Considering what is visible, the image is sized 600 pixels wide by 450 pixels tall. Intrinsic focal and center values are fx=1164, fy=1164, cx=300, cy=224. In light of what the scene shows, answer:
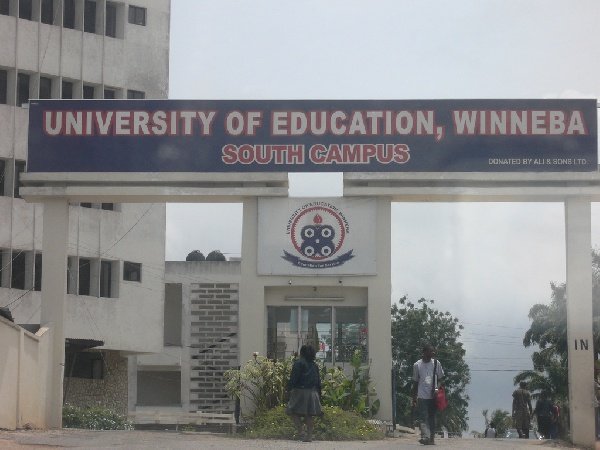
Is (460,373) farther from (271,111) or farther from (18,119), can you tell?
(271,111)

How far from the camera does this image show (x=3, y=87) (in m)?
41.3

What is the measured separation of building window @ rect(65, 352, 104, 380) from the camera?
4328 centimetres

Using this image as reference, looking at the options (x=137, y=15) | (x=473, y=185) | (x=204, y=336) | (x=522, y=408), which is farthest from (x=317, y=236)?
(x=204, y=336)

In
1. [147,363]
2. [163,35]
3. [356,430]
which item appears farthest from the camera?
[147,363]

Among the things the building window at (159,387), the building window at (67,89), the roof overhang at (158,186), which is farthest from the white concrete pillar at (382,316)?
the building window at (159,387)

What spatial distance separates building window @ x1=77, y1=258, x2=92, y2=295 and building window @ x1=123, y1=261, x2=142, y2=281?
1.67m

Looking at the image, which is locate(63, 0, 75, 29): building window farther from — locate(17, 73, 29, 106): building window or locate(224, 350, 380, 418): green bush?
locate(224, 350, 380, 418): green bush

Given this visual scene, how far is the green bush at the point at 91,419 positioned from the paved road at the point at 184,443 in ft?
29.3

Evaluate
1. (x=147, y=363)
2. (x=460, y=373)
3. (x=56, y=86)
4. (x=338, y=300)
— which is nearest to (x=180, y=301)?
(x=147, y=363)

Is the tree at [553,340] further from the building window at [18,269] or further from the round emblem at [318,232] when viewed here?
the round emblem at [318,232]

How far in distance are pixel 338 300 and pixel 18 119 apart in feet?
75.2

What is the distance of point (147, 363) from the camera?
5716cm

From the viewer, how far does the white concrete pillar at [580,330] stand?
20.1 meters

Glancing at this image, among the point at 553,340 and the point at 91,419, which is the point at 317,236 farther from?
the point at 553,340
